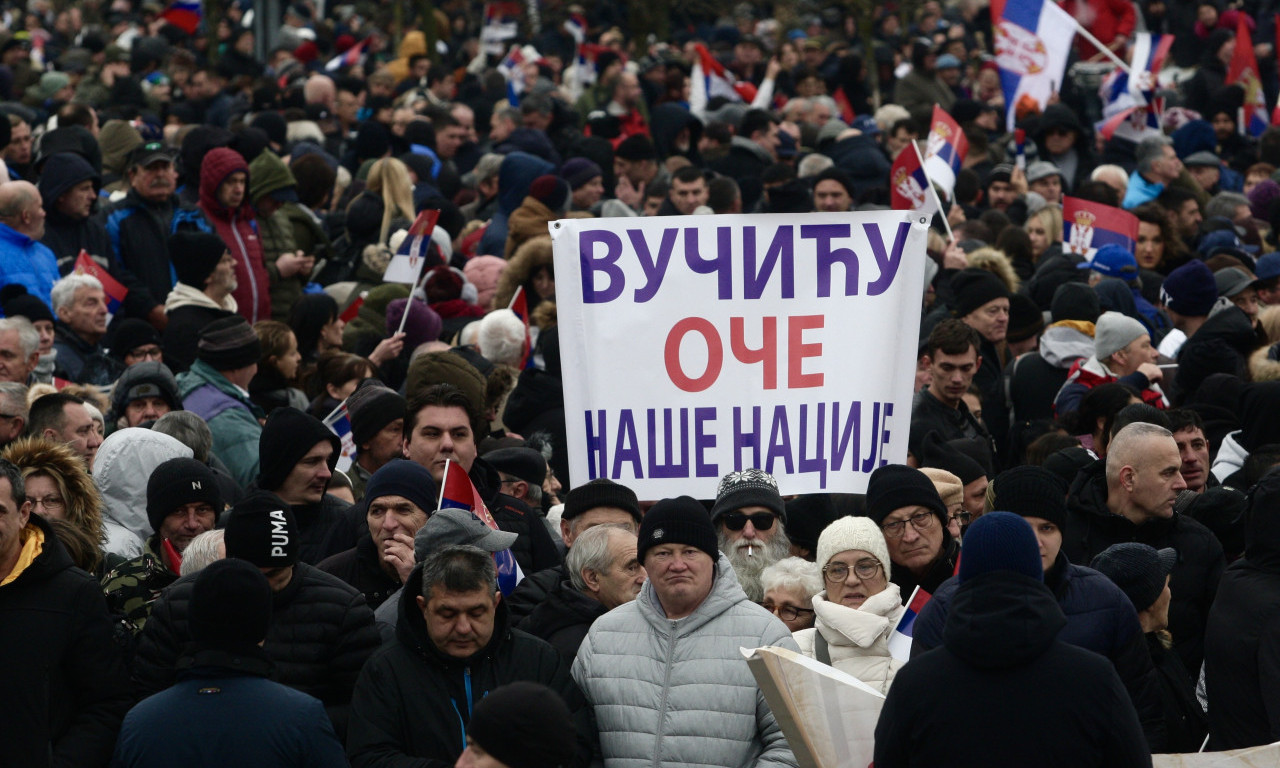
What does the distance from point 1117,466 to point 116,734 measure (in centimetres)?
381

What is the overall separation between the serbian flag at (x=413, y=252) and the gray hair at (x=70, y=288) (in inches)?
64.8

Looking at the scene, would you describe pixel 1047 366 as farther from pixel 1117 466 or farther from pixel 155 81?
pixel 155 81

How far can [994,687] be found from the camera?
418 cm

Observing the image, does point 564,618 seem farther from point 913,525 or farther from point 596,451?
point 913,525

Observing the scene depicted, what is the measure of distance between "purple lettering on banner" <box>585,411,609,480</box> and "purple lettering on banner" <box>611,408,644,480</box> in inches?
1.5

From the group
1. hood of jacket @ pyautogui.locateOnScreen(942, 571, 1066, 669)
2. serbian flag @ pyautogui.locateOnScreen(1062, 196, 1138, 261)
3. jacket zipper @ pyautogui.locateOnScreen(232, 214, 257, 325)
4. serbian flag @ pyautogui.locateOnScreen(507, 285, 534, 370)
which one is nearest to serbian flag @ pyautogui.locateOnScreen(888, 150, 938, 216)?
serbian flag @ pyautogui.locateOnScreen(1062, 196, 1138, 261)

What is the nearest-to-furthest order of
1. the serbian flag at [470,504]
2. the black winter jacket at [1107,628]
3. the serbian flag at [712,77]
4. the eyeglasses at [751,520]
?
1. the black winter jacket at [1107,628]
2. the serbian flag at [470,504]
3. the eyeglasses at [751,520]
4. the serbian flag at [712,77]

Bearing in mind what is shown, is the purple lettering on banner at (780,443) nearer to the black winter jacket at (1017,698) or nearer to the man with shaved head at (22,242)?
the black winter jacket at (1017,698)

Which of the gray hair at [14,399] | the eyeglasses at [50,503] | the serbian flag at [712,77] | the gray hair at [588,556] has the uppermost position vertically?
the serbian flag at [712,77]

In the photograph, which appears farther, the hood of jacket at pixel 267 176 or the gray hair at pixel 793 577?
the hood of jacket at pixel 267 176

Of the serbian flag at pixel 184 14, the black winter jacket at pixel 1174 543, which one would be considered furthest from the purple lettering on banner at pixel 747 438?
the serbian flag at pixel 184 14

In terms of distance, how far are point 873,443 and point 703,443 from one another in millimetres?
671

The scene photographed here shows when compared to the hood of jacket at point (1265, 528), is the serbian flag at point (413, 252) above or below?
above

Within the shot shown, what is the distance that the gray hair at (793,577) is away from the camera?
A: 616 cm
